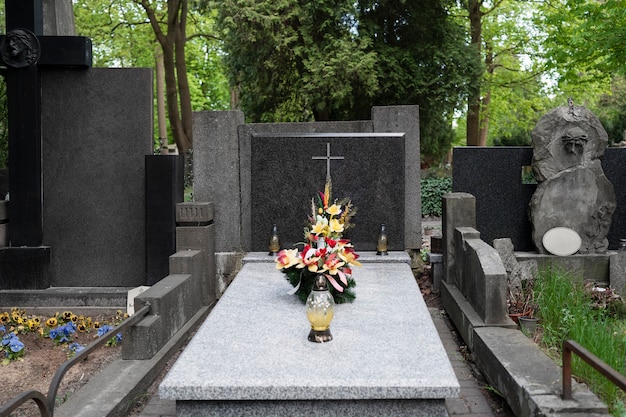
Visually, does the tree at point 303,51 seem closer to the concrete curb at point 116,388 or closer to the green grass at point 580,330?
the green grass at point 580,330

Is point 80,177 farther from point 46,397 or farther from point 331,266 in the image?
point 46,397

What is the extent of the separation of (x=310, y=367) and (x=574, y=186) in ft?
16.8

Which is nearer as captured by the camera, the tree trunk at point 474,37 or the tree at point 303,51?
the tree at point 303,51

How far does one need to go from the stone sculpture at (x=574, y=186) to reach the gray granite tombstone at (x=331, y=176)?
176cm

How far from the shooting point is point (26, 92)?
23.3 ft

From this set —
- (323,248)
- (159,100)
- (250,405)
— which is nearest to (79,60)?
(323,248)

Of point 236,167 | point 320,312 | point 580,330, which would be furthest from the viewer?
point 236,167

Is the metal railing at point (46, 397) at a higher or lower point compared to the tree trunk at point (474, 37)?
lower

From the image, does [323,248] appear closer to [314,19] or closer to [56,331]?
[56,331]

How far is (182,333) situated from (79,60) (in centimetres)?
339

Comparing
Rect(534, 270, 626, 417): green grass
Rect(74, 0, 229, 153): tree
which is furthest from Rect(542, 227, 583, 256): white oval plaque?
Rect(74, 0, 229, 153): tree

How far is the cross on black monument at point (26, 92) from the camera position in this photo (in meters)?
7.07

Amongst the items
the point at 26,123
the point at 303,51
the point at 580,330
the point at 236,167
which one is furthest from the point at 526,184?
the point at 303,51

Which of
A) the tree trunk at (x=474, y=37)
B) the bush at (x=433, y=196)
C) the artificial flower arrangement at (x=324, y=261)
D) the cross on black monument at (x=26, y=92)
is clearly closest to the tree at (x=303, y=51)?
the bush at (x=433, y=196)
